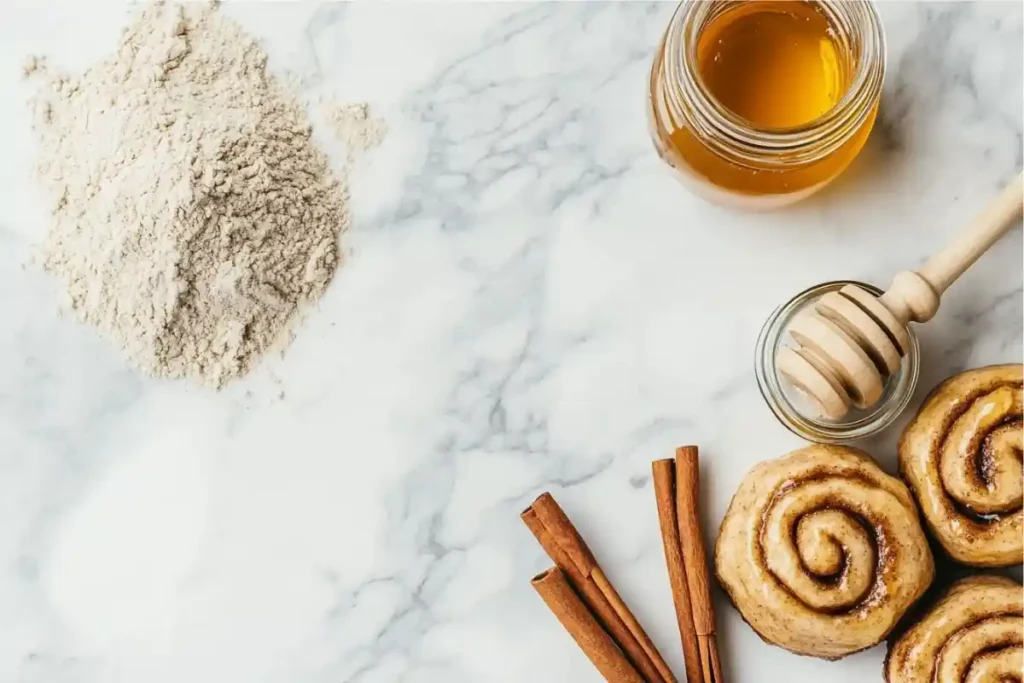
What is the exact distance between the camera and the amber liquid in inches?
36.2

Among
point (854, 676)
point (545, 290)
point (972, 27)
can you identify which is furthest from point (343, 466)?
point (972, 27)

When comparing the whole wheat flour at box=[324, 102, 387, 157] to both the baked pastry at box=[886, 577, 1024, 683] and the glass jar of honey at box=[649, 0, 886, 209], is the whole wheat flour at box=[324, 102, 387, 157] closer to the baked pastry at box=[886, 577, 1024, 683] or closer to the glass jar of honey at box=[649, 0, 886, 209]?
the glass jar of honey at box=[649, 0, 886, 209]

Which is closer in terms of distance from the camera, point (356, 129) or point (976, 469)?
point (976, 469)

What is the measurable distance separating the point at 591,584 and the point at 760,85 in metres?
0.48

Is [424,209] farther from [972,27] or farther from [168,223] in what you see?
[972,27]

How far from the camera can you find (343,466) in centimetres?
104

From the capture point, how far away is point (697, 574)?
97 centimetres

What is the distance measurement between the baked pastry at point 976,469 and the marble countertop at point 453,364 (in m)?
0.07

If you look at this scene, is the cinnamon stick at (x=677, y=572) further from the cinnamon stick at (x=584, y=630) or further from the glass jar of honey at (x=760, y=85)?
the glass jar of honey at (x=760, y=85)

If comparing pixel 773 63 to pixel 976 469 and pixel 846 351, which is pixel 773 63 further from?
pixel 976 469

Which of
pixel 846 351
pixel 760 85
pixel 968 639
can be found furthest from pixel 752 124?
pixel 968 639

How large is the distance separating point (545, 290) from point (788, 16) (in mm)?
335

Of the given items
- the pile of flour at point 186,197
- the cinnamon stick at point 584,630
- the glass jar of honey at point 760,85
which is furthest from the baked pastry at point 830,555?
the pile of flour at point 186,197

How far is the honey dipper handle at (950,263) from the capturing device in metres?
0.90
